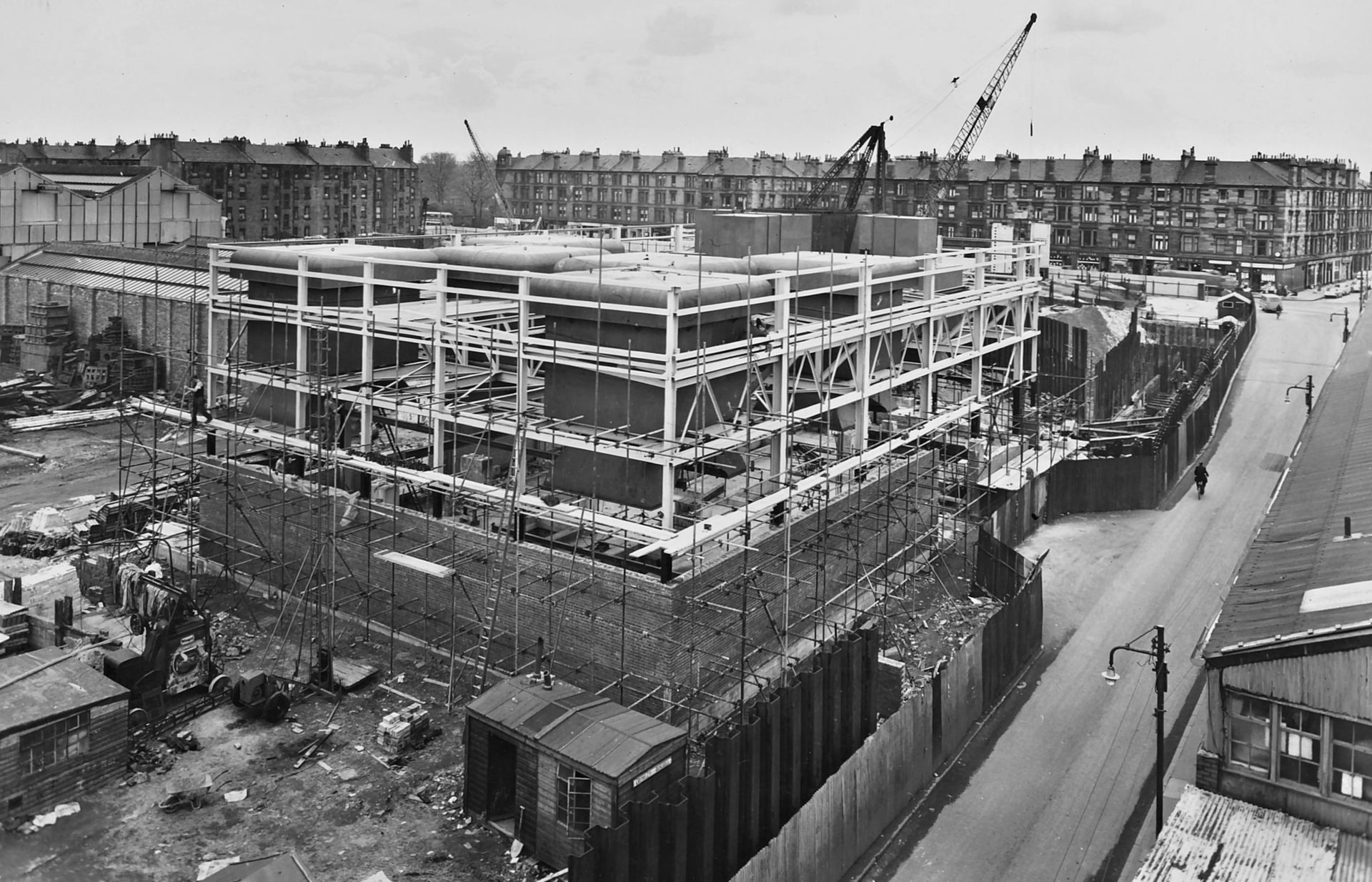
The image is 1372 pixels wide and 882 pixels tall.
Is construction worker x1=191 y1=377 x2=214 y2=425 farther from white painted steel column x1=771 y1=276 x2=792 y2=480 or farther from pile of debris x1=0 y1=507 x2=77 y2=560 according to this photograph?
white painted steel column x1=771 y1=276 x2=792 y2=480

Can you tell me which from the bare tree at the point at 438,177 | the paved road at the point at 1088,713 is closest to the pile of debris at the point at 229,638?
the paved road at the point at 1088,713

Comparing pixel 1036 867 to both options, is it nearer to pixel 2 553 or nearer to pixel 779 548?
pixel 779 548

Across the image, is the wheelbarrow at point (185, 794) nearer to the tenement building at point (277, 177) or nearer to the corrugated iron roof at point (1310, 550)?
the corrugated iron roof at point (1310, 550)

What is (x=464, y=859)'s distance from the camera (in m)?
15.5

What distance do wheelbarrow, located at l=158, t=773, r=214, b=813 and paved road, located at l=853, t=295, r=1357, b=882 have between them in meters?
9.64

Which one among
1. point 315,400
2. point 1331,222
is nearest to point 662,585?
point 315,400

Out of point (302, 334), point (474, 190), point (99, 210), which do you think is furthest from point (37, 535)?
point (474, 190)

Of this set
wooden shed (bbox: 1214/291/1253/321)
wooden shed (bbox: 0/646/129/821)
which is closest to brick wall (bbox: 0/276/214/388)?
wooden shed (bbox: 0/646/129/821)

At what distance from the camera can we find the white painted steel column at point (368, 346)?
78.7 feet

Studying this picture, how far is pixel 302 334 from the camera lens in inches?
989

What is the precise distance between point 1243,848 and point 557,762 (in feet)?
28.8

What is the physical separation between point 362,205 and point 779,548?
285ft

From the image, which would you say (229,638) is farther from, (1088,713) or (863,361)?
(1088,713)

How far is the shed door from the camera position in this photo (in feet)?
53.2
